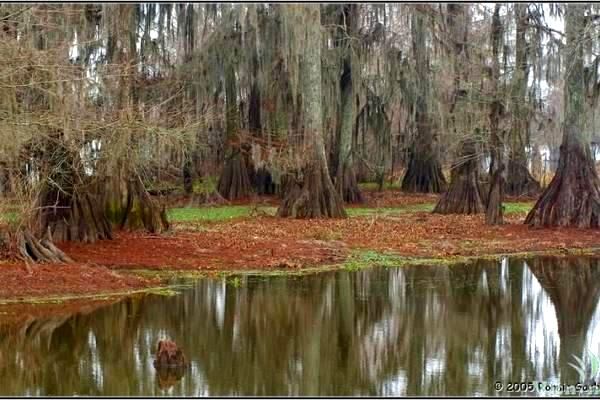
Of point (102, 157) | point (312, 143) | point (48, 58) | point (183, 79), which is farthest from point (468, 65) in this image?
point (48, 58)

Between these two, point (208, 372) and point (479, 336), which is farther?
point (479, 336)

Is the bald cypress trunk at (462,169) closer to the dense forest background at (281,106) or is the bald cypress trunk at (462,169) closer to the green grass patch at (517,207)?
the dense forest background at (281,106)

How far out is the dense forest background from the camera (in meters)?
13.0

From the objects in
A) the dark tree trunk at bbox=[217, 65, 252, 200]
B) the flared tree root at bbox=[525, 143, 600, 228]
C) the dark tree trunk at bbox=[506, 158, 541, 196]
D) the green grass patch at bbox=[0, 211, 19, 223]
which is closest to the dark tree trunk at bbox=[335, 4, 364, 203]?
the dark tree trunk at bbox=[217, 65, 252, 200]

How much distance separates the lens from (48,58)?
1140cm

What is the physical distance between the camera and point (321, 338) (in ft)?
30.5

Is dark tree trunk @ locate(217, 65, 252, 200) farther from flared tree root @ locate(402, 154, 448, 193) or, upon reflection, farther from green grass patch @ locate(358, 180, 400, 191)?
flared tree root @ locate(402, 154, 448, 193)

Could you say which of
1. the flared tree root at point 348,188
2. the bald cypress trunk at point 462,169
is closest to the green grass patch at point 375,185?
the flared tree root at point 348,188

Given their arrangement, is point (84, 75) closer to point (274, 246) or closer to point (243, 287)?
point (243, 287)

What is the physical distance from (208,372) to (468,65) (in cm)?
1695

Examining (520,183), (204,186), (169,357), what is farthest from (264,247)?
(520,183)

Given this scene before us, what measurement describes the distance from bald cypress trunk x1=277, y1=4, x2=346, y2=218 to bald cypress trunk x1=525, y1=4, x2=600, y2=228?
5.62 metres

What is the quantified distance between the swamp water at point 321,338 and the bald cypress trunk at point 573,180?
6381mm

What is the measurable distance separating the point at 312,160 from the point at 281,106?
473cm
